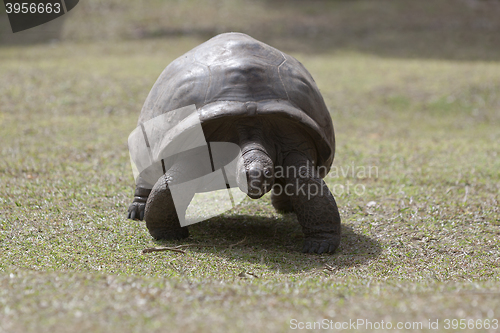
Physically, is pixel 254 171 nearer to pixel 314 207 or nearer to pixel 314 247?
pixel 314 207

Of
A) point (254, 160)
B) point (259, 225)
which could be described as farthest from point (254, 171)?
point (259, 225)

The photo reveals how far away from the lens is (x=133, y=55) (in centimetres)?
1165

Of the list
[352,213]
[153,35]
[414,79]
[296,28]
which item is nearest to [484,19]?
[296,28]

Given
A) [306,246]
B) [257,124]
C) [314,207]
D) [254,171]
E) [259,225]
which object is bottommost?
[259,225]

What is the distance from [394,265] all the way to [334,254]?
1.33 feet

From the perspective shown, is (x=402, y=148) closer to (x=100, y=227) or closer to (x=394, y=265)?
(x=394, y=265)

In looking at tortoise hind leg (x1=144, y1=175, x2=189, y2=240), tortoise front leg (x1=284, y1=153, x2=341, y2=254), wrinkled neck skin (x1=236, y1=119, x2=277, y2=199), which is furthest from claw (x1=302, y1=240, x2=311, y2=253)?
tortoise hind leg (x1=144, y1=175, x2=189, y2=240)

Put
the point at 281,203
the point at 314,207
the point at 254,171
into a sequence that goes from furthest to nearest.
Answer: the point at 281,203 → the point at 314,207 → the point at 254,171

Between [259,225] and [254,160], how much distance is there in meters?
1.12

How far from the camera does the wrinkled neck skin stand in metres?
3.15

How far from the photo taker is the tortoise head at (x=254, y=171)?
3141 mm

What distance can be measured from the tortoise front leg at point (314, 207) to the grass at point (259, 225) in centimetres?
11

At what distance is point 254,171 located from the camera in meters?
3.15

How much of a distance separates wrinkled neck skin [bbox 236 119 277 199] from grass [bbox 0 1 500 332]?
1.59ft
